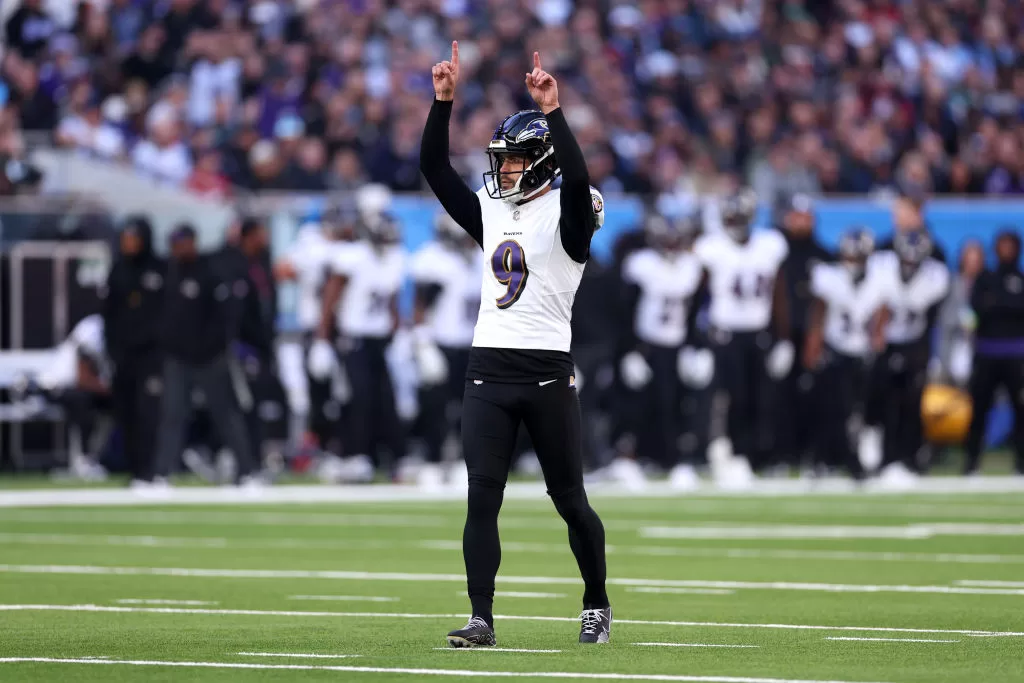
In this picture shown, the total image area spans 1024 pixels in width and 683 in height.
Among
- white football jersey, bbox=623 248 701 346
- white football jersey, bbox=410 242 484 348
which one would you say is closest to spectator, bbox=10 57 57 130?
white football jersey, bbox=410 242 484 348

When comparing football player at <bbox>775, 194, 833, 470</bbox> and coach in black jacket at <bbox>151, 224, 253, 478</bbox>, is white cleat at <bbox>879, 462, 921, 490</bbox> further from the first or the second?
coach in black jacket at <bbox>151, 224, 253, 478</bbox>

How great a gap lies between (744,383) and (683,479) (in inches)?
40.4

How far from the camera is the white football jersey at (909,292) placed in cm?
1966

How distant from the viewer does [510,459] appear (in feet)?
26.0

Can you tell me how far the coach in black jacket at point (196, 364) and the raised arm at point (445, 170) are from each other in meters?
10.2

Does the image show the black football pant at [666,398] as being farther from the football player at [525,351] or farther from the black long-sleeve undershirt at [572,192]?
Answer: the black long-sleeve undershirt at [572,192]

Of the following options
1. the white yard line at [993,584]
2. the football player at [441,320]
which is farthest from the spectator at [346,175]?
the white yard line at [993,584]

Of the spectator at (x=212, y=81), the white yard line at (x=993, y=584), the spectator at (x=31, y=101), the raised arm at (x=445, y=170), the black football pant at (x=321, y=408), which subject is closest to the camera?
the raised arm at (x=445, y=170)

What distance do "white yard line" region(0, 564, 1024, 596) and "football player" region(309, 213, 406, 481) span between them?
7.35m

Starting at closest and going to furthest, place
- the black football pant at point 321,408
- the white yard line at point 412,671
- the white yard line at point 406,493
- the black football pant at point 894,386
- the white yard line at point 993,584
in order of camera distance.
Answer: the white yard line at point 412,671
the white yard line at point 993,584
the white yard line at point 406,493
the black football pant at point 321,408
the black football pant at point 894,386

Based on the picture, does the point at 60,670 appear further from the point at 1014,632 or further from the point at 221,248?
the point at 221,248

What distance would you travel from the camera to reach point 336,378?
19609 millimetres

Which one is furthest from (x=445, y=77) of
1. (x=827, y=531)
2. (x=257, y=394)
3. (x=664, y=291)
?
(x=257, y=394)

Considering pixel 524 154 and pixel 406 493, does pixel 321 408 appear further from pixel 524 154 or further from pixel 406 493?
pixel 524 154
